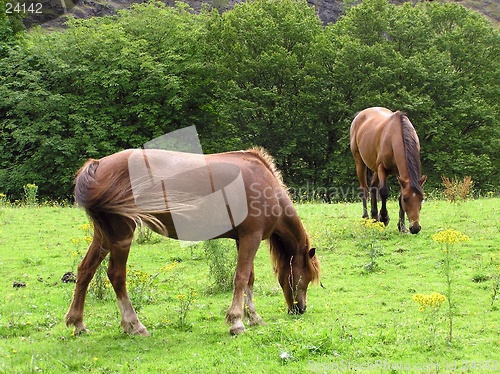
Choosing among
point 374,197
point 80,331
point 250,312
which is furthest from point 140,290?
point 374,197

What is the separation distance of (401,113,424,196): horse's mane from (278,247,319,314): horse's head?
4.34 metres

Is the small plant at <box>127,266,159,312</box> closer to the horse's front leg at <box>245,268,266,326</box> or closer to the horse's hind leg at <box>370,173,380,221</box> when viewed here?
the horse's front leg at <box>245,268,266,326</box>

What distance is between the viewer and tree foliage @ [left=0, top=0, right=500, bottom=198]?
2802cm

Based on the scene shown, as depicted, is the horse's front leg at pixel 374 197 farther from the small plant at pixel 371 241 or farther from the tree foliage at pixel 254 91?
the tree foliage at pixel 254 91

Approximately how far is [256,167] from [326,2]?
87047 mm

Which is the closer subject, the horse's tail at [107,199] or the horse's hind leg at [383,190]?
the horse's tail at [107,199]

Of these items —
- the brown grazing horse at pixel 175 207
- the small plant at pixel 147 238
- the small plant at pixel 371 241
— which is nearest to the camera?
the brown grazing horse at pixel 175 207

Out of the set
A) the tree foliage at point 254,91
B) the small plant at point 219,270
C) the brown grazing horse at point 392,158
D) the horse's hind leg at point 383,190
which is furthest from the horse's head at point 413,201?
the tree foliage at point 254,91

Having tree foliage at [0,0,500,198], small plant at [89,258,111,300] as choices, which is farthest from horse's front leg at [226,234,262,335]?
tree foliage at [0,0,500,198]

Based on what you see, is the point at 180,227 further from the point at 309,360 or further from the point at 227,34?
the point at 227,34

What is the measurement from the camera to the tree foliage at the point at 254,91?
91.9ft

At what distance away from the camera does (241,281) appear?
5.80 m

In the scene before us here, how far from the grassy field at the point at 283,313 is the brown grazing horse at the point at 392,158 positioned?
30.4 inches

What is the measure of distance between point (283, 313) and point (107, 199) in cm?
290
